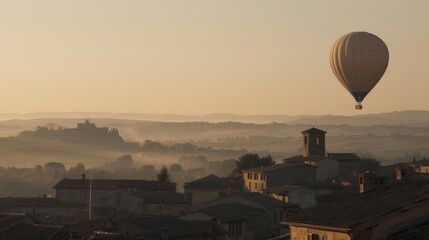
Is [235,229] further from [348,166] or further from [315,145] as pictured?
[315,145]

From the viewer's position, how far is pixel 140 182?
120m

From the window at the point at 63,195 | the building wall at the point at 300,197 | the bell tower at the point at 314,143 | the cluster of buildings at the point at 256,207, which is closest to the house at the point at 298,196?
the building wall at the point at 300,197

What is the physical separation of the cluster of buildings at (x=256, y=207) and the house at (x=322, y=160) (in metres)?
0.14

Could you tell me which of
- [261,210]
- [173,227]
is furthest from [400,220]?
[261,210]

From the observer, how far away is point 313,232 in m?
29.7

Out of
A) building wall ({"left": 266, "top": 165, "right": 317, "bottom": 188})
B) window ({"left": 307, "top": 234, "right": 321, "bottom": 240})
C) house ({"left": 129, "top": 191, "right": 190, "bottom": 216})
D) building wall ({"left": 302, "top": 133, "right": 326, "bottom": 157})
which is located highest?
building wall ({"left": 302, "top": 133, "right": 326, "bottom": 157})

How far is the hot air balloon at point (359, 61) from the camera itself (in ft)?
224

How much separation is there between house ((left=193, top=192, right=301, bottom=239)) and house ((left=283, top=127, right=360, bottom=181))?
36194 millimetres

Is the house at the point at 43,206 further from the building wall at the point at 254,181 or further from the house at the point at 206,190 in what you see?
the building wall at the point at 254,181

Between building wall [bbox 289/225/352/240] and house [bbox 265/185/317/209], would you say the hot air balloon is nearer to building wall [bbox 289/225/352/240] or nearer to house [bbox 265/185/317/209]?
house [bbox 265/185/317/209]

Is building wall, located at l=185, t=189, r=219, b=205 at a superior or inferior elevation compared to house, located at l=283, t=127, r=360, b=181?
inferior

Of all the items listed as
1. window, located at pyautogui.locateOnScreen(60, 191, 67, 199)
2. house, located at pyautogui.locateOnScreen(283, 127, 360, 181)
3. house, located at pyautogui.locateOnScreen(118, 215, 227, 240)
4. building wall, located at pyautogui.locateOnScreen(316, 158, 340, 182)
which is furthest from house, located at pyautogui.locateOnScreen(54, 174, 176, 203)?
house, located at pyautogui.locateOnScreen(118, 215, 227, 240)

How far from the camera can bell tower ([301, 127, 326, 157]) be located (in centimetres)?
13300

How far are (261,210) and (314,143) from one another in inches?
2143
